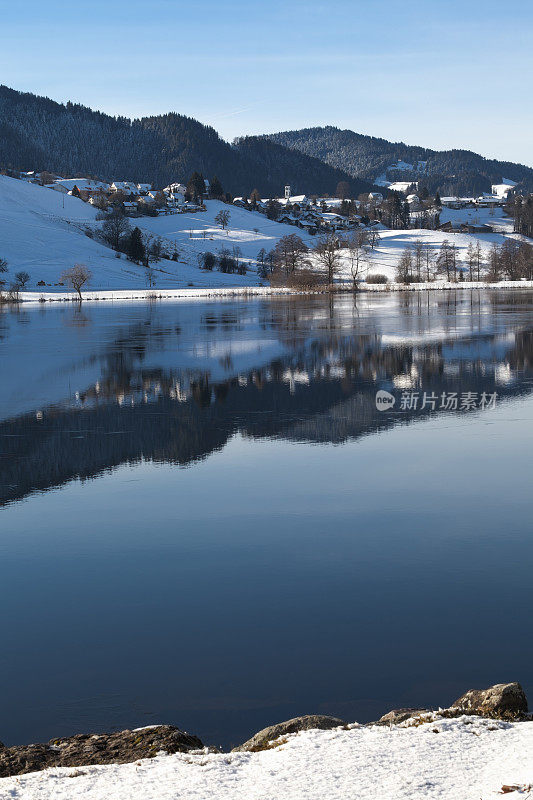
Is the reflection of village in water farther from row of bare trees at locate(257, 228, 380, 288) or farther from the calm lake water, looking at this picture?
row of bare trees at locate(257, 228, 380, 288)

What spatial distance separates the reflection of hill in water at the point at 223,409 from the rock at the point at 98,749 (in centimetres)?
740

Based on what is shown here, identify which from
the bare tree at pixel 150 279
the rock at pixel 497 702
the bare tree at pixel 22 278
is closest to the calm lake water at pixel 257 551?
the rock at pixel 497 702

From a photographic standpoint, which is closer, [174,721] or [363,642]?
[174,721]

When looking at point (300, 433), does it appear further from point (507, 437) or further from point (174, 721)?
point (174, 721)

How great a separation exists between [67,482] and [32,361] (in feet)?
60.4

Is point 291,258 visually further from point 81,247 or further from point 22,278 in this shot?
point 81,247

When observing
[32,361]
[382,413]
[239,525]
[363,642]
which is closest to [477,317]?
→ [32,361]

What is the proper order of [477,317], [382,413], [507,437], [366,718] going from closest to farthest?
[366,718] < [507,437] < [382,413] < [477,317]

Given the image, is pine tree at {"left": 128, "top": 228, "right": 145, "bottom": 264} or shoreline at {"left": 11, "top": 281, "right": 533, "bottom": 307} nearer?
shoreline at {"left": 11, "top": 281, "right": 533, "bottom": 307}

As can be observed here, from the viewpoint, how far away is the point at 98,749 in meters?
5.32

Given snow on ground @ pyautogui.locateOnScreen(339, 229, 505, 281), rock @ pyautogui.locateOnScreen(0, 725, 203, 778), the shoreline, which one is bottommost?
rock @ pyautogui.locateOnScreen(0, 725, 203, 778)

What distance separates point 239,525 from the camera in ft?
35.2

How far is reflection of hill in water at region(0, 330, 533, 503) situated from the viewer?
14883 millimetres

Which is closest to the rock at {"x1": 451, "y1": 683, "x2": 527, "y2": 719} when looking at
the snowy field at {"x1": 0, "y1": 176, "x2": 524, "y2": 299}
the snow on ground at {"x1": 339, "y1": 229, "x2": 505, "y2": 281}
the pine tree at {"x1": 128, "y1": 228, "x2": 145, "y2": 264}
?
the snowy field at {"x1": 0, "y1": 176, "x2": 524, "y2": 299}
